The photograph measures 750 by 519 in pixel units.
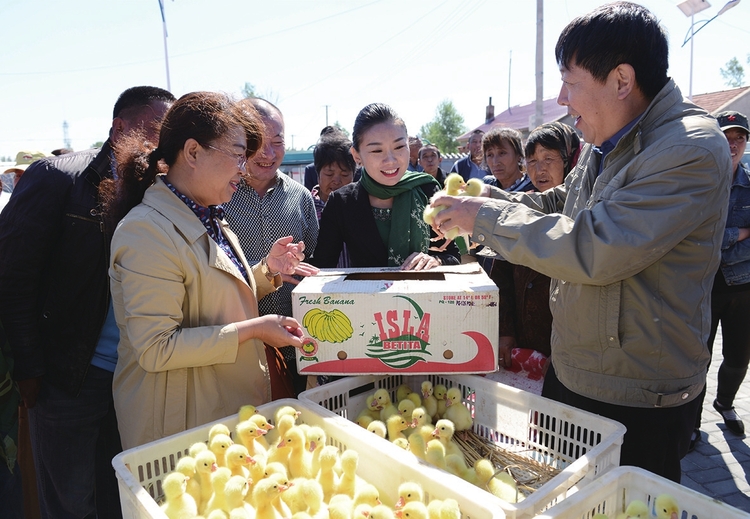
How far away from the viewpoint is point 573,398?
6.39 feet

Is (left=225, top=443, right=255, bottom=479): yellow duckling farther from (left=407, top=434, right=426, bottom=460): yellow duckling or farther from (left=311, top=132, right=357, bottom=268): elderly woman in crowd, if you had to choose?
(left=311, top=132, right=357, bottom=268): elderly woman in crowd

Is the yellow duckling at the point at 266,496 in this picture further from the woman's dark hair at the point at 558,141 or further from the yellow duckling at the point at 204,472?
the woman's dark hair at the point at 558,141

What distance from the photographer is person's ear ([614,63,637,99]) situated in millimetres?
1707

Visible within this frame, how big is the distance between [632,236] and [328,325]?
1.15m

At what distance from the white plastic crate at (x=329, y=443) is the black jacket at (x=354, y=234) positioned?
1.05 meters

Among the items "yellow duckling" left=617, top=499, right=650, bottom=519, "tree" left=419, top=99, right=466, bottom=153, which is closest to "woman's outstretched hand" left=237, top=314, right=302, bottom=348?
"yellow duckling" left=617, top=499, right=650, bottom=519

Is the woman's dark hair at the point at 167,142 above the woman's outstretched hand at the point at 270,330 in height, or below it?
above

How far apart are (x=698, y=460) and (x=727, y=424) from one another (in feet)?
2.42

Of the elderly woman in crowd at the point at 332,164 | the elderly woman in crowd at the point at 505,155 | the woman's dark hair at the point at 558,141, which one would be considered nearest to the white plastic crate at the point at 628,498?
the woman's dark hair at the point at 558,141

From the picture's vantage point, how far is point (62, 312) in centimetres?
238

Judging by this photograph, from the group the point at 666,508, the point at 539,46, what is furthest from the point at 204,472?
the point at 539,46

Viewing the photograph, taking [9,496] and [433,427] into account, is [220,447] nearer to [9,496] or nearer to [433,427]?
[433,427]

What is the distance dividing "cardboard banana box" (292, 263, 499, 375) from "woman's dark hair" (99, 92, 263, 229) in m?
0.76

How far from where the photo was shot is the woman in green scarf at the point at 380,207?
105 inches
